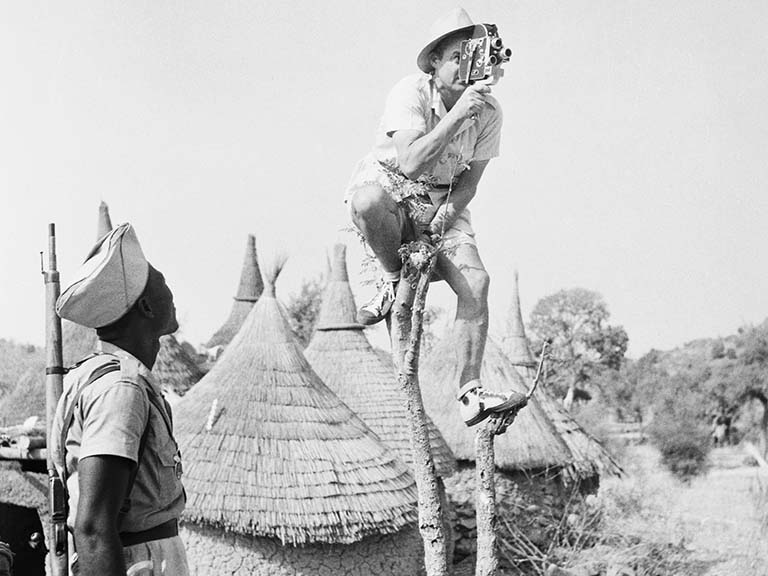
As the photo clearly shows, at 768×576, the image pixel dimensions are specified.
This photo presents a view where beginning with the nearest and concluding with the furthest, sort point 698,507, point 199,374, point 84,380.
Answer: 1. point 84,380
2. point 199,374
3. point 698,507

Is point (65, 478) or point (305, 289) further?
point (305, 289)

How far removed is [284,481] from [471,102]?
5.20 meters

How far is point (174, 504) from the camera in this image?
2.24 meters

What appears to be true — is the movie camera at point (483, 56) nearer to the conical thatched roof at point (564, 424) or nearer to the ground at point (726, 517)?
the ground at point (726, 517)

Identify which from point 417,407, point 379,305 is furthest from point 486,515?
point 379,305

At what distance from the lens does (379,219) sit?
10.5 feet

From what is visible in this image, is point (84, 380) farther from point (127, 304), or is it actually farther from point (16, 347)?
point (16, 347)

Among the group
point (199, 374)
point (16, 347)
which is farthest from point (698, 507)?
point (16, 347)

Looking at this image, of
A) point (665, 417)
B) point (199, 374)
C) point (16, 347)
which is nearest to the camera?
point (199, 374)

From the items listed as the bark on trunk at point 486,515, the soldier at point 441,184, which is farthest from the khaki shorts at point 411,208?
the bark on trunk at point 486,515

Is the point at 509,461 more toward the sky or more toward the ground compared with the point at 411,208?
more toward the ground

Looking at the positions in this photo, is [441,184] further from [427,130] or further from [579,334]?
[579,334]

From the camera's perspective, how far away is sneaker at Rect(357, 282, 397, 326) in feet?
11.5

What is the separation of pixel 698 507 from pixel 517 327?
8446mm
